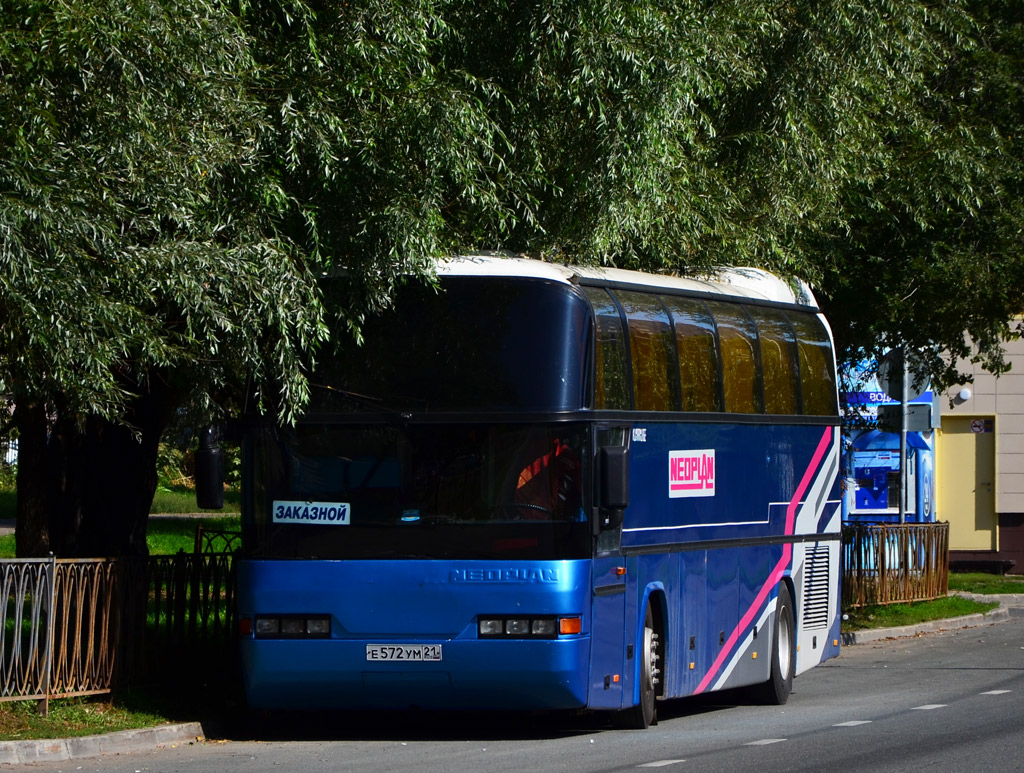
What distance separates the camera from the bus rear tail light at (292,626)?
1099 centimetres

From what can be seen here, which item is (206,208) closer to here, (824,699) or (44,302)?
(44,302)

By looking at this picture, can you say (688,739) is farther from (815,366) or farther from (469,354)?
(815,366)

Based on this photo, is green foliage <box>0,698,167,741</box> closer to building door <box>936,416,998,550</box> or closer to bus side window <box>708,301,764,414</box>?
bus side window <box>708,301,764,414</box>

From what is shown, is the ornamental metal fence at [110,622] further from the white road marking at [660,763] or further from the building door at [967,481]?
the building door at [967,481]

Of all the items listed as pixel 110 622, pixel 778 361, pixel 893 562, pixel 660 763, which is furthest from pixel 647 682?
pixel 893 562

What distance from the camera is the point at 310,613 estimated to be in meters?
11.0

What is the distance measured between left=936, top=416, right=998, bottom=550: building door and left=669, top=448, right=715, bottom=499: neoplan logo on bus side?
74.4 feet

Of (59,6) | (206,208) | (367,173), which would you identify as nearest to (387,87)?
(367,173)

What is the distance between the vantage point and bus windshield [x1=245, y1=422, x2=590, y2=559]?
1088 cm

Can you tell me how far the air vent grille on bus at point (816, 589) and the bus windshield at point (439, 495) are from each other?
5.06 m

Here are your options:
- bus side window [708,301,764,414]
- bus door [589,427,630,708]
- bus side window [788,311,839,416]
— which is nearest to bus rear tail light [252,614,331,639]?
bus door [589,427,630,708]

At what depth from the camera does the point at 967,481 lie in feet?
113

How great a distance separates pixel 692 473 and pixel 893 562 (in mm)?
12283

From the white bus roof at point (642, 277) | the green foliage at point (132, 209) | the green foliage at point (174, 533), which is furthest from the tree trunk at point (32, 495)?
the white bus roof at point (642, 277)
